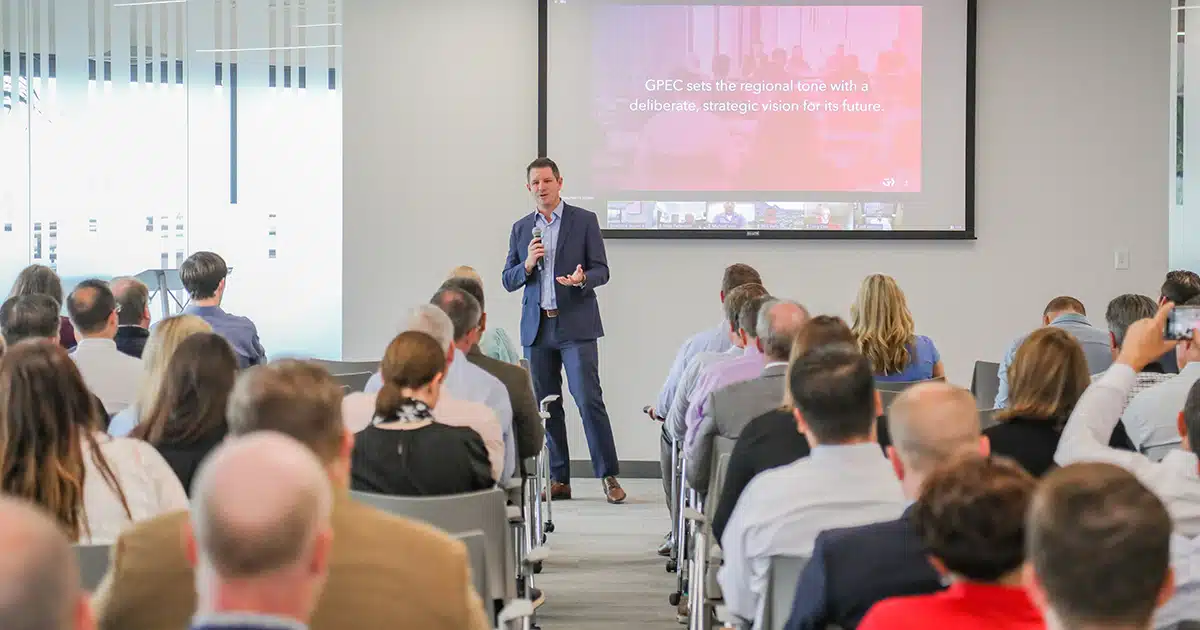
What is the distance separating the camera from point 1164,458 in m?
2.91

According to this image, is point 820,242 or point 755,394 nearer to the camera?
point 755,394

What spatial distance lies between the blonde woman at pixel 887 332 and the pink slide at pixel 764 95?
2.73 m

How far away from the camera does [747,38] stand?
794cm

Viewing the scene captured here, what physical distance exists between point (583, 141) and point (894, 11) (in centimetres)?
209

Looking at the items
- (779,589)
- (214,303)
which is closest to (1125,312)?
(779,589)

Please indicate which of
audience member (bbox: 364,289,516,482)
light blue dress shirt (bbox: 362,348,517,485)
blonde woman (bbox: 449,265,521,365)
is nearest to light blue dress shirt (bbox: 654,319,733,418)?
blonde woman (bbox: 449,265,521,365)

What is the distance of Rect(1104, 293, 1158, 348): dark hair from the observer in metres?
5.30

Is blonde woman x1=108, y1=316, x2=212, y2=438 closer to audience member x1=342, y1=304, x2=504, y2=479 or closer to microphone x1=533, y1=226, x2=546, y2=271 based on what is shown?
audience member x1=342, y1=304, x2=504, y2=479

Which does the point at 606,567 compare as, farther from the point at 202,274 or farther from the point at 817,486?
the point at 817,486

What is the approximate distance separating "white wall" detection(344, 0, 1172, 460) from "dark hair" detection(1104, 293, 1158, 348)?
8.72 ft

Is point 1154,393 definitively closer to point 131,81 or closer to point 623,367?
point 623,367

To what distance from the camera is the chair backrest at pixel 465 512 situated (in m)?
2.95

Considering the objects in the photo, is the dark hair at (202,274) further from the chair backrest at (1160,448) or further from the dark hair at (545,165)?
the chair backrest at (1160,448)

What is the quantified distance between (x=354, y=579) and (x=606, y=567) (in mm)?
3987
